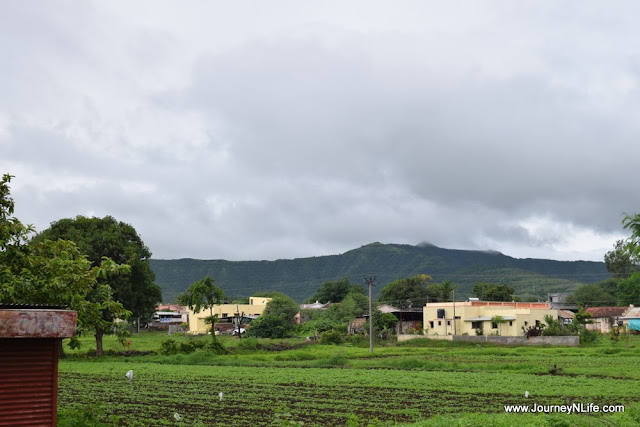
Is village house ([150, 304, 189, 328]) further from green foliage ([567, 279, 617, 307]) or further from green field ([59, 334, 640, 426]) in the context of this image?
green field ([59, 334, 640, 426])

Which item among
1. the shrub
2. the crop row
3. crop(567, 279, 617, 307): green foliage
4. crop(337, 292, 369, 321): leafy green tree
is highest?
crop(567, 279, 617, 307): green foliage

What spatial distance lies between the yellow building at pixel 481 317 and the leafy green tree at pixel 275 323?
18.4 metres

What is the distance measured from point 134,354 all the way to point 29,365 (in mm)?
45091

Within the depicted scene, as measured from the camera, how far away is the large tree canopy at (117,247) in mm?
52281

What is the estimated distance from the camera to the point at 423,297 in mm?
108375

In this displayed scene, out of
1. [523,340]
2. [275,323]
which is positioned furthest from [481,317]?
[275,323]

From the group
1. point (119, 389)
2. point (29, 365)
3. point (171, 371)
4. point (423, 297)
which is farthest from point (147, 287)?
point (423, 297)

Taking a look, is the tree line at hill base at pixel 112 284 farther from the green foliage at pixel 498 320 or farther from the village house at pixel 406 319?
the green foliage at pixel 498 320

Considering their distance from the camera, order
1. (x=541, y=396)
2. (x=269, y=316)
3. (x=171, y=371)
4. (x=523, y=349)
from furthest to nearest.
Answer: (x=269, y=316)
(x=523, y=349)
(x=171, y=371)
(x=541, y=396)

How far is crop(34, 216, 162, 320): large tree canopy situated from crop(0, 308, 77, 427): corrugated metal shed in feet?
130

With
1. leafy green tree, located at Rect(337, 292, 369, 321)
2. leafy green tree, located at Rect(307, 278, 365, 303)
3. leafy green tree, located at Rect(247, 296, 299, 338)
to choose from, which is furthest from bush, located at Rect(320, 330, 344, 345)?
leafy green tree, located at Rect(307, 278, 365, 303)

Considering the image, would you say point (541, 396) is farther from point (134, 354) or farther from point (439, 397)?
point (134, 354)

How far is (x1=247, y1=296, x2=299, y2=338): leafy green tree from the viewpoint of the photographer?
85.6m

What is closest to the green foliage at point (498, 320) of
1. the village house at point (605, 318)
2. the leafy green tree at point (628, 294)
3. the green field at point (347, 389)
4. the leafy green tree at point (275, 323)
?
the village house at point (605, 318)
